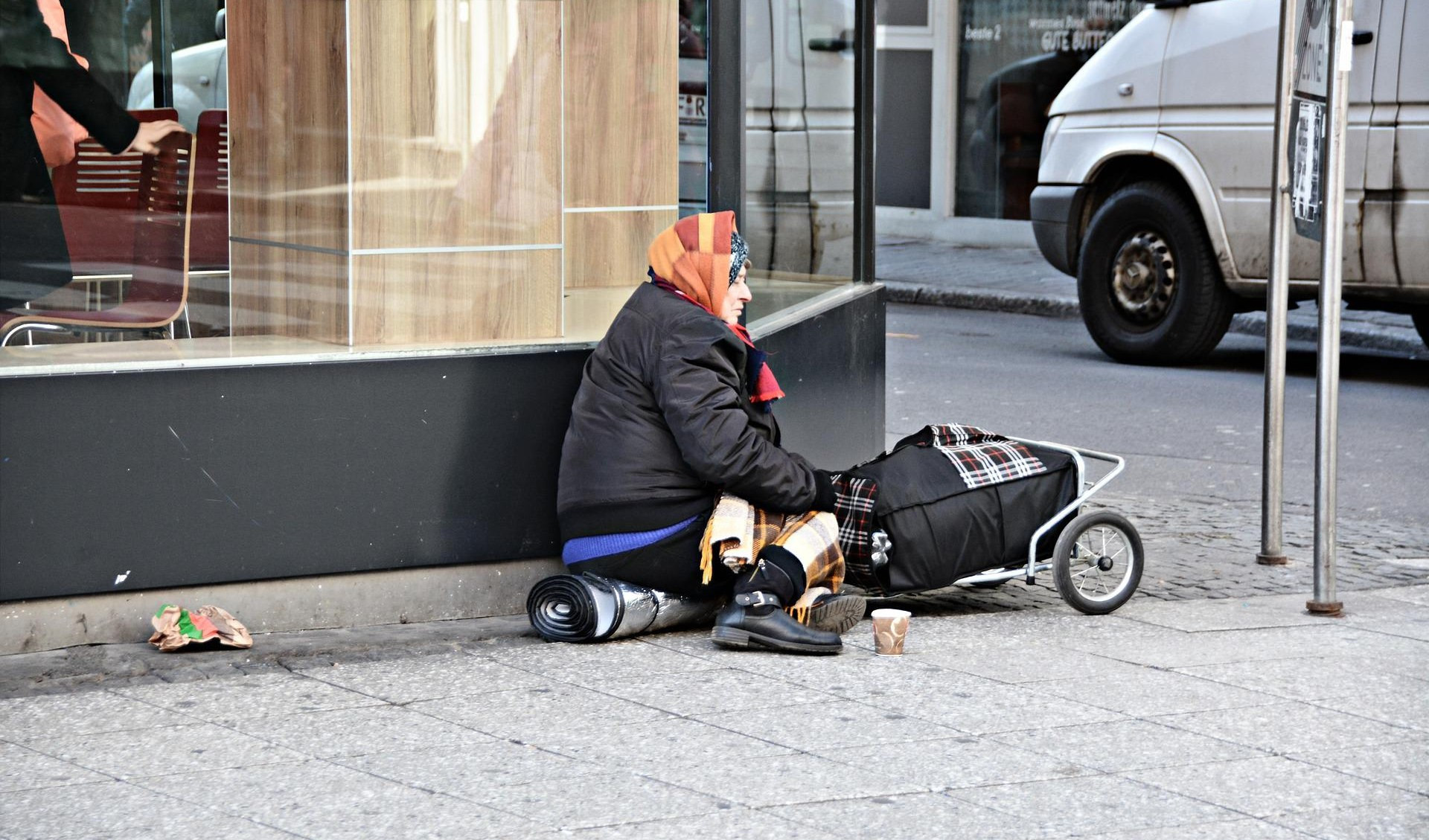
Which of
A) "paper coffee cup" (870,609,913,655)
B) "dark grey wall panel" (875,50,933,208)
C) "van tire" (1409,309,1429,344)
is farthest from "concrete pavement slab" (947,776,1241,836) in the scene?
"dark grey wall panel" (875,50,933,208)

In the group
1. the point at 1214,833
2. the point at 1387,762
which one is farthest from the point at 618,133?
the point at 1214,833

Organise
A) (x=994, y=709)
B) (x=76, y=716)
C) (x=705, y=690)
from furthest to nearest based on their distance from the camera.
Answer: (x=705, y=690) → (x=994, y=709) → (x=76, y=716)

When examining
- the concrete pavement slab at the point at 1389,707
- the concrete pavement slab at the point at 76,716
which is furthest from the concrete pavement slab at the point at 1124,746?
the concrete pavement slab at the point at 76,716

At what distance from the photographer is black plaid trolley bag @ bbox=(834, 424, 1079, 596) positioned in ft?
17.5

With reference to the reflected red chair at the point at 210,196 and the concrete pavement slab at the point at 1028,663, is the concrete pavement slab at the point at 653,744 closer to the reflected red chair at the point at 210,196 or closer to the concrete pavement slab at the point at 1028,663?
the concrete pavement slab at the point at 1028,663

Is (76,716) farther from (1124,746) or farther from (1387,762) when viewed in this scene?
(1387,762)

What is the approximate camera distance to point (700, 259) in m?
5.16

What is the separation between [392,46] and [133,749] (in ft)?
7.23

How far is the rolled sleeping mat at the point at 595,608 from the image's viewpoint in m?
5.03

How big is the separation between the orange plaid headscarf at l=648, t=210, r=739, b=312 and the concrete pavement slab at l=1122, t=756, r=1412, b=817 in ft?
5.94

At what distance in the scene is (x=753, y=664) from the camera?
4875 millimetres

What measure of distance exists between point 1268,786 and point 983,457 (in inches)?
67.8

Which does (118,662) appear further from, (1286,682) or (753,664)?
(1286,682)

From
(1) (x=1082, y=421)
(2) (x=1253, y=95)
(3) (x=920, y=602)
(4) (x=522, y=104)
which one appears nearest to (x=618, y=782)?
(3) (x=920, y=602)
